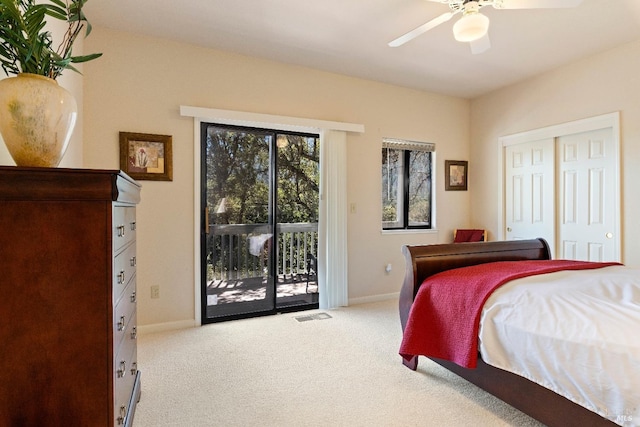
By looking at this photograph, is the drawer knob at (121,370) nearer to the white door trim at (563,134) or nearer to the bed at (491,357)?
the bed at (491,357)

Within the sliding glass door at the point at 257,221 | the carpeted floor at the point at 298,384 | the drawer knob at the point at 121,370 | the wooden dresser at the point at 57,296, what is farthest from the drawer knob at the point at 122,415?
the sliding glass door at the point at 257,221

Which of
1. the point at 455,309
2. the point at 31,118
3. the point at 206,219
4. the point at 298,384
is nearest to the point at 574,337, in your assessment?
the point at 455,309

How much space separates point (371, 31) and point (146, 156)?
2308 mm

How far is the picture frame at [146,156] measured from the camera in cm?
→ 305

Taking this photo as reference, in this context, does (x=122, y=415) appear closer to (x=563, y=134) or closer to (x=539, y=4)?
(x=539, y=4)

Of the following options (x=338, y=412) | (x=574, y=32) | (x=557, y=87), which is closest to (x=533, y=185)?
(x=557, y=87)

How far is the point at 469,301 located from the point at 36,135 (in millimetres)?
2041

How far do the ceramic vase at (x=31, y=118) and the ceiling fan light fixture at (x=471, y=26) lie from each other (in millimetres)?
2136

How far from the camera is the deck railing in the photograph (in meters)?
3.53

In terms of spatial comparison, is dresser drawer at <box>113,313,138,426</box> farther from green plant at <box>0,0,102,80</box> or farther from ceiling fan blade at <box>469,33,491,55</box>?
ceiling fan blade at <box>469,33,491,55</box>

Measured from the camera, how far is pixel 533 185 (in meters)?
4.14

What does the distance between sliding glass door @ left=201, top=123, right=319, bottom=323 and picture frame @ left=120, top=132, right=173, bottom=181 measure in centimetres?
35

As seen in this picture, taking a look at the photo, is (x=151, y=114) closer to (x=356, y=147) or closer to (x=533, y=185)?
(x=356, y=147)

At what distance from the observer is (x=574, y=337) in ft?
4.65
